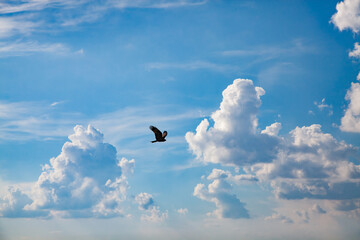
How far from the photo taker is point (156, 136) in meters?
116
